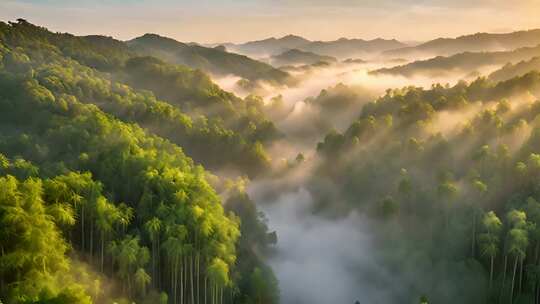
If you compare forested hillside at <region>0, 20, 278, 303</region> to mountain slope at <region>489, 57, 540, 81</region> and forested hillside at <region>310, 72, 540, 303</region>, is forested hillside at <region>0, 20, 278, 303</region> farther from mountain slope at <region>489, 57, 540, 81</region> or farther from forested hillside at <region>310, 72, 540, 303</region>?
mountain slope at <region>489, 57, 540, 81</region>

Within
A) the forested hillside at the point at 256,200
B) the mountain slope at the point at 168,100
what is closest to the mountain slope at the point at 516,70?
the forested hillside at the point at 256,200

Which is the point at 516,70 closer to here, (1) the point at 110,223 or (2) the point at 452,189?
(2) the point at 452,189

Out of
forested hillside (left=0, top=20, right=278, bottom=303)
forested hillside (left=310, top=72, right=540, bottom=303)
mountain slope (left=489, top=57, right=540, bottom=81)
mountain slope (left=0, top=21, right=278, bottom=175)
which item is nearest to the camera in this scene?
forested hillside (left=0, top=20, right=278, bottom=303)

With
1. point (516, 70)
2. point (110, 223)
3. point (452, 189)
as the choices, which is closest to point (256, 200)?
point (452, 189)

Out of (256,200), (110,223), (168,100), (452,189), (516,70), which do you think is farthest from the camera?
(516,70)

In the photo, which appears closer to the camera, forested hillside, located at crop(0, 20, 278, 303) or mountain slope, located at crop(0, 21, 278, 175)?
forested hillside, located at crop(0, 20, 278, 303)

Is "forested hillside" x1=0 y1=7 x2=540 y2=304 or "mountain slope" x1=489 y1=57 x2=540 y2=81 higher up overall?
"mountain slope" x1=489 y1=57 x2=540 y2=81

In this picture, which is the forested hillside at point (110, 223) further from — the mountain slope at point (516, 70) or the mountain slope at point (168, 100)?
the mountain slope at point (516, 70)

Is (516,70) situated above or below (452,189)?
above

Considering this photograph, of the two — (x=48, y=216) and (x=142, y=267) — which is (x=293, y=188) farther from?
(x=48, y=216)

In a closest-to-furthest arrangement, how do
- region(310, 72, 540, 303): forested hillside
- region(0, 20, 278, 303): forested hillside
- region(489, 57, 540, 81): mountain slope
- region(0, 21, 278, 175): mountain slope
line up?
region(0, 20, 278, 303): forested hillside
region(310, 72, 540, 303): forested hillside
region(0, 21, 278, 175): mountain slope
region(489, 57, 540, 81): mountain slope

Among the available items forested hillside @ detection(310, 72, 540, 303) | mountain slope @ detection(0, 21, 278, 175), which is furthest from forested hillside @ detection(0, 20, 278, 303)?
forested hillside @ detection(310, 72, 540, 303)
